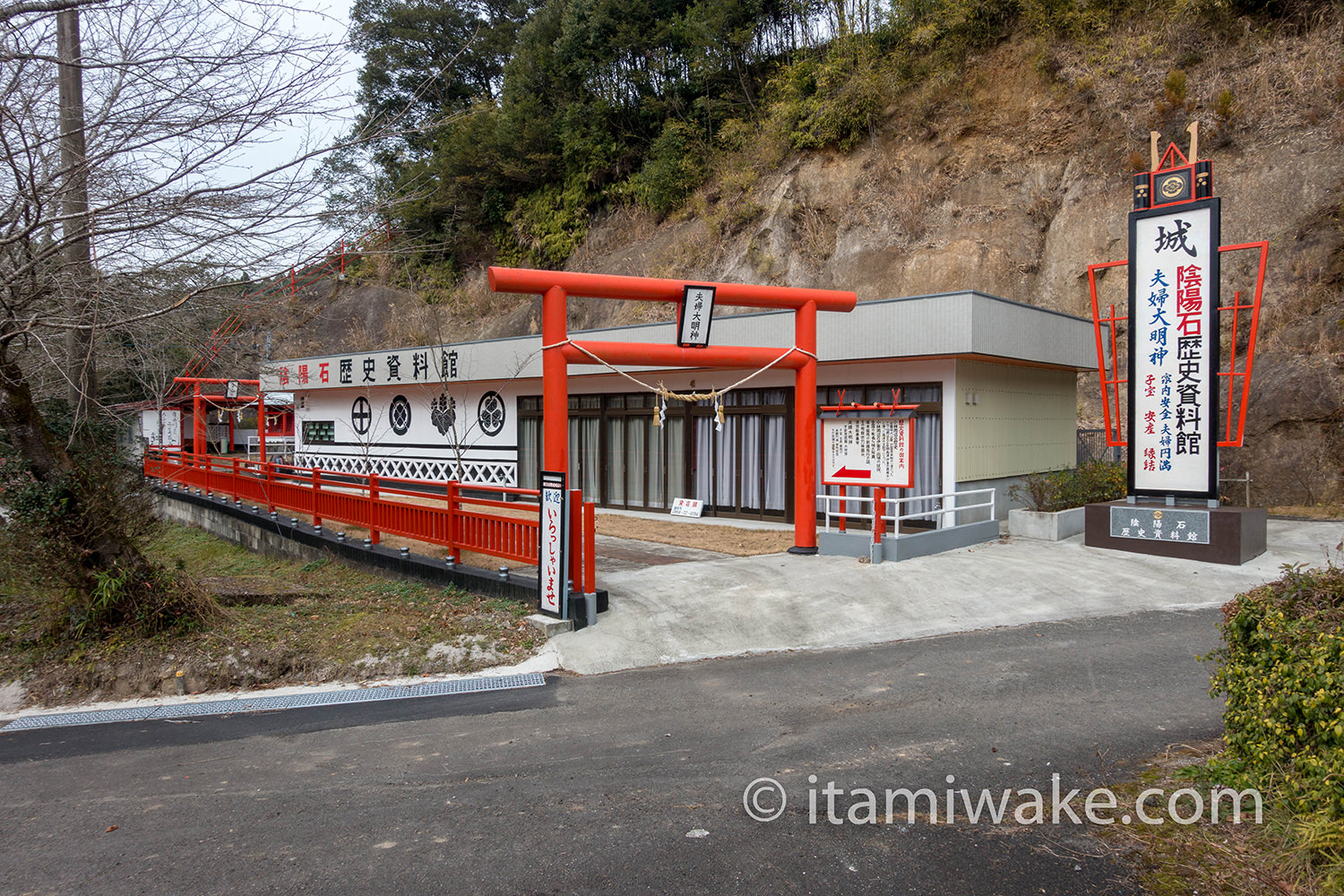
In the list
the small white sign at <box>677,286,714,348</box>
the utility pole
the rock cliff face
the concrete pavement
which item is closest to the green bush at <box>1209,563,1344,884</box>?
the concrete pavement

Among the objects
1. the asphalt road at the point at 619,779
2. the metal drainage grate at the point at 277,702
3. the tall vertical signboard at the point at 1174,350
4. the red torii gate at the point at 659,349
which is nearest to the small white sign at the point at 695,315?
the red torii gate at the point at 659,349

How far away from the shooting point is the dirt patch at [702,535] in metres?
12.0

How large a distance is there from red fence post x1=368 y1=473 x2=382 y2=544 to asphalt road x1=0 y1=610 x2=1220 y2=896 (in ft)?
16.7

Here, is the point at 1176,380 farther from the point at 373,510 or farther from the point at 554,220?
the point at 554,220

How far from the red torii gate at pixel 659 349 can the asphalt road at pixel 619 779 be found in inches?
126

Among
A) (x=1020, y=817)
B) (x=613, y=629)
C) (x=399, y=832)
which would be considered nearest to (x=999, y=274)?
(x=613, y=629)

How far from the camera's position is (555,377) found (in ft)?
29.2

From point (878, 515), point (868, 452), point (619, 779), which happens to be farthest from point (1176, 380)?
point (619, 779)

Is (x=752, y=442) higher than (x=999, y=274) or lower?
lower

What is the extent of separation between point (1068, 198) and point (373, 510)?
62.4ft

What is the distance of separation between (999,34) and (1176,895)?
2493cm

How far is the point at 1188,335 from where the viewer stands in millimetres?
11047

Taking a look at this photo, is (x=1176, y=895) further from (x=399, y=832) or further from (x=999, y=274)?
(x=999, y=274)

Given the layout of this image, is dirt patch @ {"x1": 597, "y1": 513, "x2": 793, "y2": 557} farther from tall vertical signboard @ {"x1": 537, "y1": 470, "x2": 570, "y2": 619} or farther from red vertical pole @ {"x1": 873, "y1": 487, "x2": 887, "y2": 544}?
tall vertical signboard @ {"x1": 537, "y1": 470, "x2": 570, "y2": 619}
